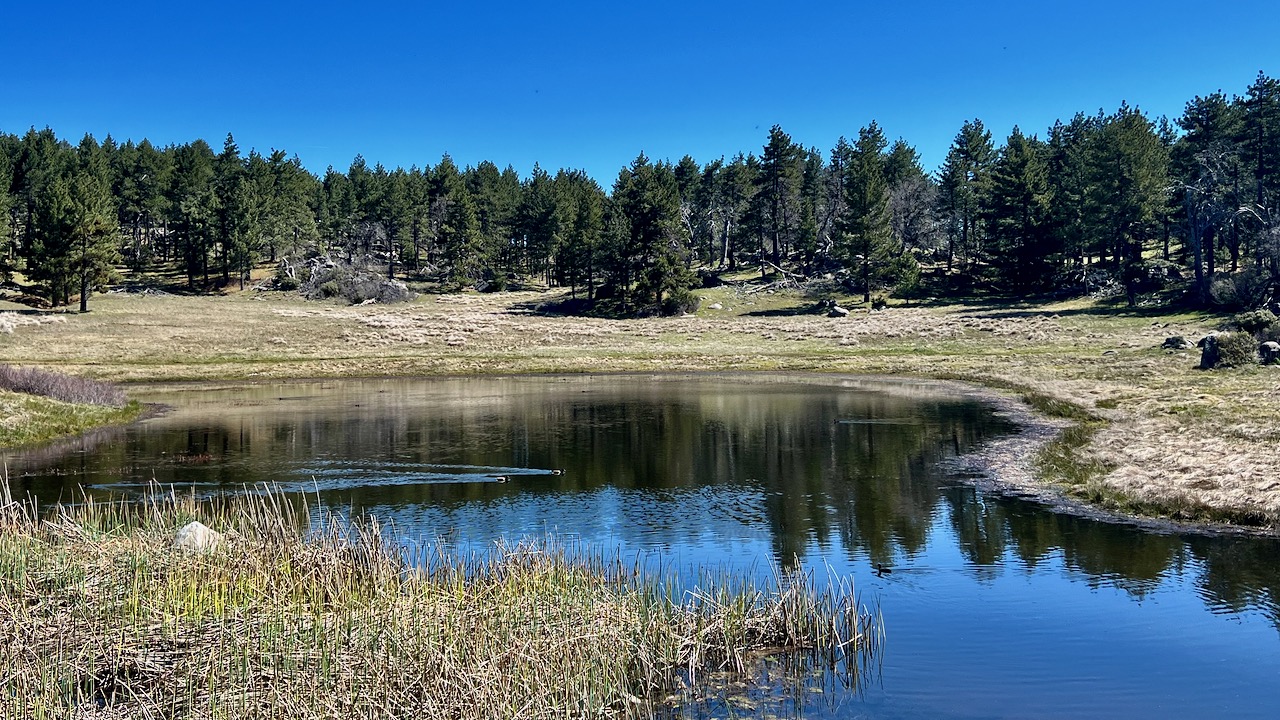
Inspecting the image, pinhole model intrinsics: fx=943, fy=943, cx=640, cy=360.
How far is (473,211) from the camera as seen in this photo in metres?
140

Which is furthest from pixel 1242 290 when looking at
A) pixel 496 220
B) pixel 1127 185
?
pixel 496 220

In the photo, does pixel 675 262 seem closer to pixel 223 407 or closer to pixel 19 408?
pixel 223 407

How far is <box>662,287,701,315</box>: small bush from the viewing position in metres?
111

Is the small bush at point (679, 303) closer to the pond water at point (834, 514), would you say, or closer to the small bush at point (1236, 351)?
the pond water at point (834, 514)

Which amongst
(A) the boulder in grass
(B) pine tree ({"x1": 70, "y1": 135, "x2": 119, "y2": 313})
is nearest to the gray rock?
(A) the boulder in grass

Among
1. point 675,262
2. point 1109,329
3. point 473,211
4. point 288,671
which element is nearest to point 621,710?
point 288,671

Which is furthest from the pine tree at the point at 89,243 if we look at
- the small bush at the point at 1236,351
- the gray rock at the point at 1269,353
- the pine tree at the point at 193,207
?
the gray rock at the point at 1269,353

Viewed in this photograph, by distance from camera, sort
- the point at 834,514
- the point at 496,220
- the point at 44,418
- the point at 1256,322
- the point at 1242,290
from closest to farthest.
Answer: the point at 834,514 → the point at 44,418 → the point at 1256,322 → the point at 1242,290 → the point at 496,220

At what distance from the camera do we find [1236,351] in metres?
53.6

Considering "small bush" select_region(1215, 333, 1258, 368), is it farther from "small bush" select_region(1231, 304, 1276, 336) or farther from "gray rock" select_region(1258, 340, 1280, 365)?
"small bush" select_region(1231, 304, 1276, 336)

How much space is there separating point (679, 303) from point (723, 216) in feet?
171

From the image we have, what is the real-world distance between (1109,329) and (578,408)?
56668 mm

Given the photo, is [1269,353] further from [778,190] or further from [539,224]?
[539,224]

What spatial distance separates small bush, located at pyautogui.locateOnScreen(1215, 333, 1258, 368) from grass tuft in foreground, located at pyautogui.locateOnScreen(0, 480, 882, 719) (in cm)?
4827
